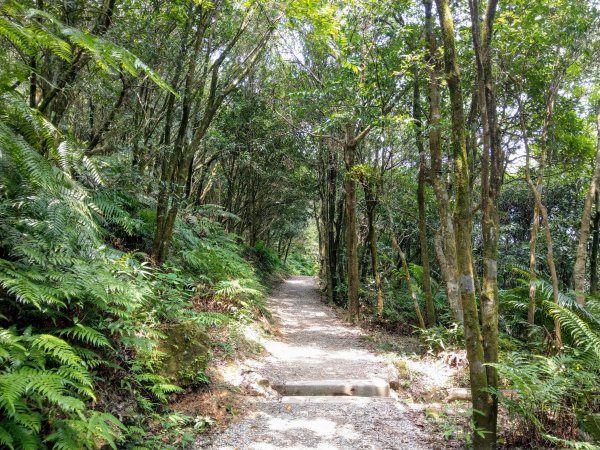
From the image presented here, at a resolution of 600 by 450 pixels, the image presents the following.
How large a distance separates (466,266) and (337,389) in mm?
2985

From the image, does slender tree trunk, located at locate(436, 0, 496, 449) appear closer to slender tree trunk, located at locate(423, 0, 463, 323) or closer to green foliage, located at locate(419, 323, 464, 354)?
slender tree trunk, located at locate(423, 0, 463, 323)

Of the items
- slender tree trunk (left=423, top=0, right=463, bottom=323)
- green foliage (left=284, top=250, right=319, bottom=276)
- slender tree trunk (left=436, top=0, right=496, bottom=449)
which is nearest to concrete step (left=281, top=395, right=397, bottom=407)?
slender tree trunk (left=436, top=0, right=496, bottom=449)

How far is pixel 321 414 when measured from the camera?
488 cm

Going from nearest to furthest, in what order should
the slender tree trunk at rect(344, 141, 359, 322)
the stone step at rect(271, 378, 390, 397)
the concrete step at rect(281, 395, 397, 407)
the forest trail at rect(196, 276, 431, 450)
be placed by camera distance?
the forest trail at rect(196, 276, 431, 450) < the concrete step at rect(281, 395, 397, 407) < the stone step at rect(271, 378, 390, 397) < the slender tree trunk at rect(344, 141, 359, 322)

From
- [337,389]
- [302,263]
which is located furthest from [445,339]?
[302,263]

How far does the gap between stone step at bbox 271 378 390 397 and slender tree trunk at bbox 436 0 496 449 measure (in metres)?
1.99

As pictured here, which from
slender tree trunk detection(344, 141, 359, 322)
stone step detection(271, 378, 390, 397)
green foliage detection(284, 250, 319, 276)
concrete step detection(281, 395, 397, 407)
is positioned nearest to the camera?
concrete step detection(281, 395, 397, 407)

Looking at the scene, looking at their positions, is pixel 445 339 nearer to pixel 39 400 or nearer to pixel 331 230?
pixel 39 400

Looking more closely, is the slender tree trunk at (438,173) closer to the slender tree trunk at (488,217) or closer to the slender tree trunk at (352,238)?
the slender tree trunk at (488,217)

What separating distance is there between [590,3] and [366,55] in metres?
5.02

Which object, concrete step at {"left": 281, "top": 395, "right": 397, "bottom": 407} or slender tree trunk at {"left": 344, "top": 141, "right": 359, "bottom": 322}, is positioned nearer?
concrete step at {"left": 281, "top": 395, "right": 397, "bottom": 407}

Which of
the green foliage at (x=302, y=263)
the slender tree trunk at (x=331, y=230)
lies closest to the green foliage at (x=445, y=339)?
the slender tree trunk at (x=331, y=230)

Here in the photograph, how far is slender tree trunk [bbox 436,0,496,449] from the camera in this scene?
3725 millimetres

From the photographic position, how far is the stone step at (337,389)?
18.6 ft
